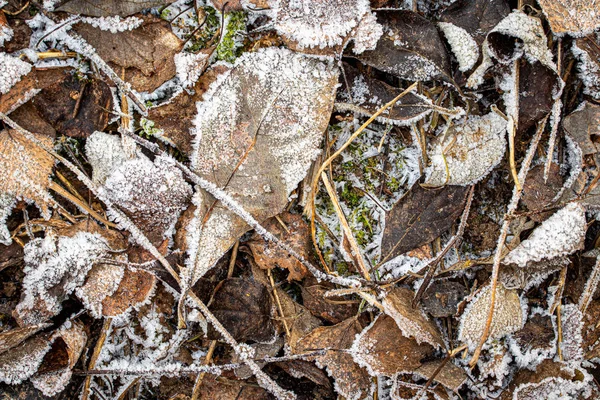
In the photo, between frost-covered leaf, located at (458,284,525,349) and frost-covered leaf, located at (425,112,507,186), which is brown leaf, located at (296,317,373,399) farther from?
frost-covered leaf, located at (425,112,507,186)

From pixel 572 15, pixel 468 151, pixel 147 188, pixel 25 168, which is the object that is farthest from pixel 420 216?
pixel 25 168

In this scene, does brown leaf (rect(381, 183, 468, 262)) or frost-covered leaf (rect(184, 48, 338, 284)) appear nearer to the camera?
frost-covered leaf (rect(184, 48, 338, 284))

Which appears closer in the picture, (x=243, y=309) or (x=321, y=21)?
(x=321, y=21)

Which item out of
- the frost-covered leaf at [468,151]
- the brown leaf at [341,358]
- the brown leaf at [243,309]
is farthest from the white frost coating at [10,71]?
the frost-covered leaf at [468,151]

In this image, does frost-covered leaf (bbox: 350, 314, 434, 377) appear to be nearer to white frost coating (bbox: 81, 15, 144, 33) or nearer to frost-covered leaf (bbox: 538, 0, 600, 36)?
frost-covered leaf (bbox: 538, 0, 600, 36)

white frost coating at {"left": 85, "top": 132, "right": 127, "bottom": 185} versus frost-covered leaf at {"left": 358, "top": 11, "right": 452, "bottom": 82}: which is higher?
frost-covered leaf at {"left": 358, "top": 11, "right": 452, "bottom": 82}


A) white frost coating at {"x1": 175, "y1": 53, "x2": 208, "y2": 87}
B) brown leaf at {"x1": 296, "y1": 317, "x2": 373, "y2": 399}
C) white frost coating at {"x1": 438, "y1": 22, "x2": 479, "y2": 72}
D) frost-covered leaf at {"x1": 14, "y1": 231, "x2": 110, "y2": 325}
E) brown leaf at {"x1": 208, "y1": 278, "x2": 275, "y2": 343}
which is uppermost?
white frost coating at {"x1": 175, "y1": 53, "x2": 208, "y2": 87}

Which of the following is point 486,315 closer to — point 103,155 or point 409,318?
point 409,318

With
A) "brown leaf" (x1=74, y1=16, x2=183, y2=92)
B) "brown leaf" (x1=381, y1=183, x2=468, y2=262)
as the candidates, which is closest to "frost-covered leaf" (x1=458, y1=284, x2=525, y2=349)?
"brown leaf" (x1=381, y1=183, x2=468, y2=262)
